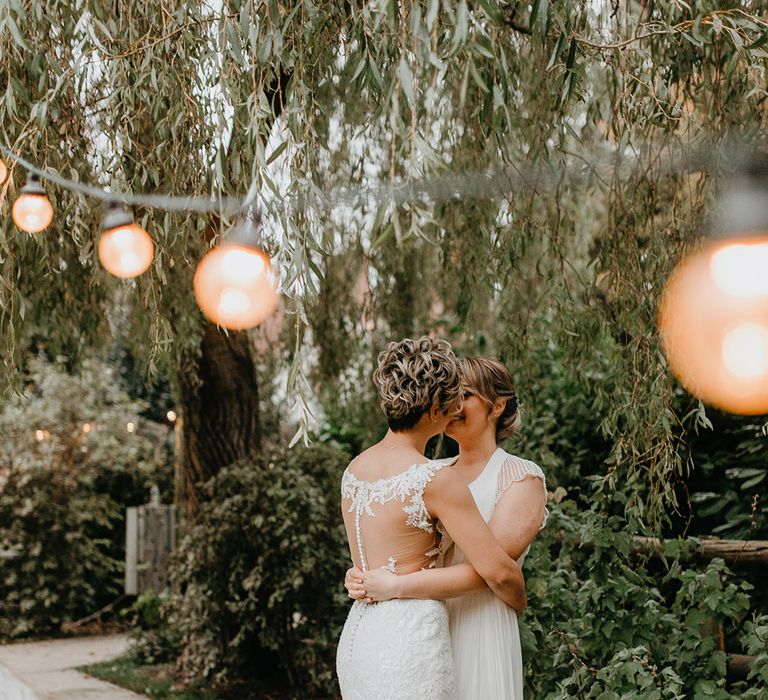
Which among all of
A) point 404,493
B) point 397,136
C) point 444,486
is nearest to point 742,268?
point 444,486

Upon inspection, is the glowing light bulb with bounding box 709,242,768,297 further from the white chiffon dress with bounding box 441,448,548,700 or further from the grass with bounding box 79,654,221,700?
the grass with bounding box 79,654,221,700

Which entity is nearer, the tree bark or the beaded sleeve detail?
the beaded sleeve detail

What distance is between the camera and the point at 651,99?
345 centimetres

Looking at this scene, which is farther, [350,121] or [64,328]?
[350,121]

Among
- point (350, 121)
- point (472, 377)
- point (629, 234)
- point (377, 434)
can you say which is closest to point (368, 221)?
point (350, 121)

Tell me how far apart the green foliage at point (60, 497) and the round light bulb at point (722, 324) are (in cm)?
656

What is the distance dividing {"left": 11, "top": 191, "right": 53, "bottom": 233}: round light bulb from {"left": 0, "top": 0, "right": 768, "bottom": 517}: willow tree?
0.08m

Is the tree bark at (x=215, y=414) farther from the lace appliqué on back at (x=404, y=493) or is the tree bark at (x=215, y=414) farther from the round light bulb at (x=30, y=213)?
the lace appliqué on back at (x=404, y=493)

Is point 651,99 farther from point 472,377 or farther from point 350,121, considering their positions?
point 350,121

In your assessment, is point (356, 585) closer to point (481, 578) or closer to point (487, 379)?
point (481, 578)

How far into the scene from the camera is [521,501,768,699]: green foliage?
3.62 meters

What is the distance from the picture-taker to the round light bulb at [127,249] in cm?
349

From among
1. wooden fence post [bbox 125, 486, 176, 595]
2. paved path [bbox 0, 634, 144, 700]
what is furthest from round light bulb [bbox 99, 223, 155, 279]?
wooden fence post [bbox 125, 486, 176, 595]

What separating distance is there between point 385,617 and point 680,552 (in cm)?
181
